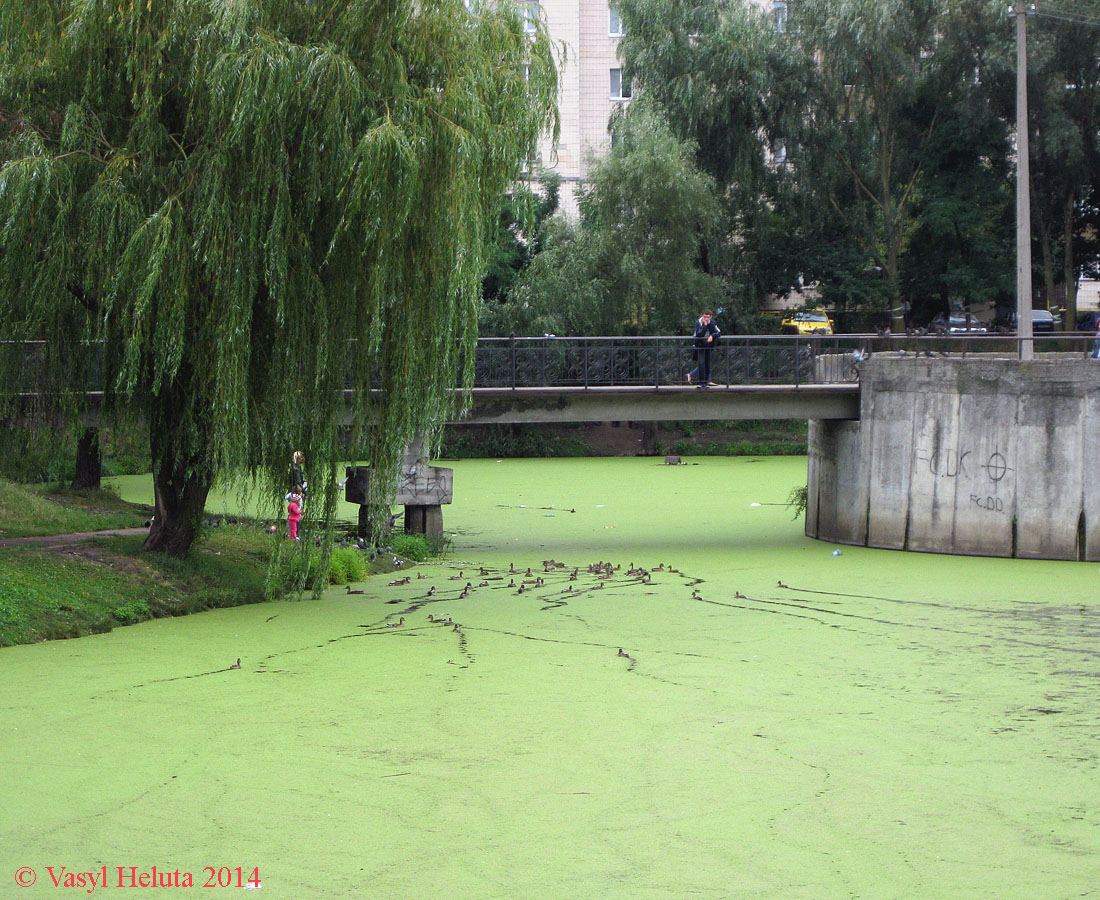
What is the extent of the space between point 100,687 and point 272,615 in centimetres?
373

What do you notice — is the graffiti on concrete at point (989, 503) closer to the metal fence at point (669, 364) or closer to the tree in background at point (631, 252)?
the metal fence at point (669, 364)

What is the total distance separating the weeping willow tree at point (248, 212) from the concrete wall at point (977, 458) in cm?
848

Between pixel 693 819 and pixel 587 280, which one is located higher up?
pixel 587 280

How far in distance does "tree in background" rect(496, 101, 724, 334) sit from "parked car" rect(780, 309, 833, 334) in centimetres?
345

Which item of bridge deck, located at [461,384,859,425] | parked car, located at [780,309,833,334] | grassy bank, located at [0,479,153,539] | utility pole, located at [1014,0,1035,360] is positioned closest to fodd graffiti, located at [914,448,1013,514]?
bridge deck, located at [461,384,859,425]

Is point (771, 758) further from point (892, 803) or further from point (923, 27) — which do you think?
point (923, 27)

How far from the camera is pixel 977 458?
19219mm

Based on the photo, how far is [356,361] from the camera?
46.0 feet

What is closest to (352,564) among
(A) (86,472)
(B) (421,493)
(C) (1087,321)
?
(B) (421,493)

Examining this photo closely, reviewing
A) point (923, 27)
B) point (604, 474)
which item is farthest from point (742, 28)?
point (604, 474)

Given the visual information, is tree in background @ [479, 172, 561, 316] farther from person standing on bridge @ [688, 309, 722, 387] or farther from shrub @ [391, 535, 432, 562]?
shrub @ [391, 535, 432, 562]

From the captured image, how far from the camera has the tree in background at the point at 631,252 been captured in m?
35.8

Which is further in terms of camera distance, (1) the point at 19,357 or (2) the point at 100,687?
(1) the point at 19,357

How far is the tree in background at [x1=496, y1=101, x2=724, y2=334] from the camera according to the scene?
3584 cm
